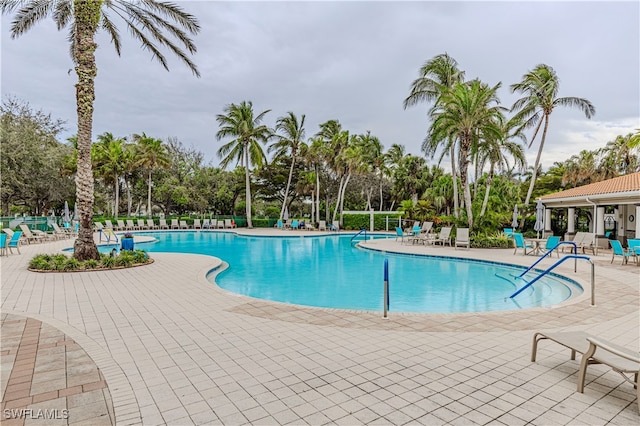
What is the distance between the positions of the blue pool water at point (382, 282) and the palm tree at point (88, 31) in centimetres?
472

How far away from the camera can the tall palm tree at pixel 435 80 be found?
20812mm

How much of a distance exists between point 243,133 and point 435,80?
16005 millimetres

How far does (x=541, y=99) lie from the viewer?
2298 cm

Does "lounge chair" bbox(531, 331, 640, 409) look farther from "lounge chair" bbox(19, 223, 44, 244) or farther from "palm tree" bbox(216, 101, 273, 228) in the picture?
"palm tree" bbox(216, 101, 273, 228)

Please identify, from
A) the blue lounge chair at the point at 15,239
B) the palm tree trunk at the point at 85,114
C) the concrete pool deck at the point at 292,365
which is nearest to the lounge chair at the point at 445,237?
the concrete pool deck at the point at 292,365

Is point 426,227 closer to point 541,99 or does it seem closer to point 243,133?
point 541,99

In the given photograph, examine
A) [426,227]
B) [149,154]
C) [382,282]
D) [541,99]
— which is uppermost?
[541,99]

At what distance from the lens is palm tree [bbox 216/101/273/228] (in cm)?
3016

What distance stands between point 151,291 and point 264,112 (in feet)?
83.3

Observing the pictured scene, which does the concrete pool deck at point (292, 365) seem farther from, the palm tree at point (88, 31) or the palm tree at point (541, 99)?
the palm tree at point (541, 99)

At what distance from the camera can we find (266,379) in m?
3.50
